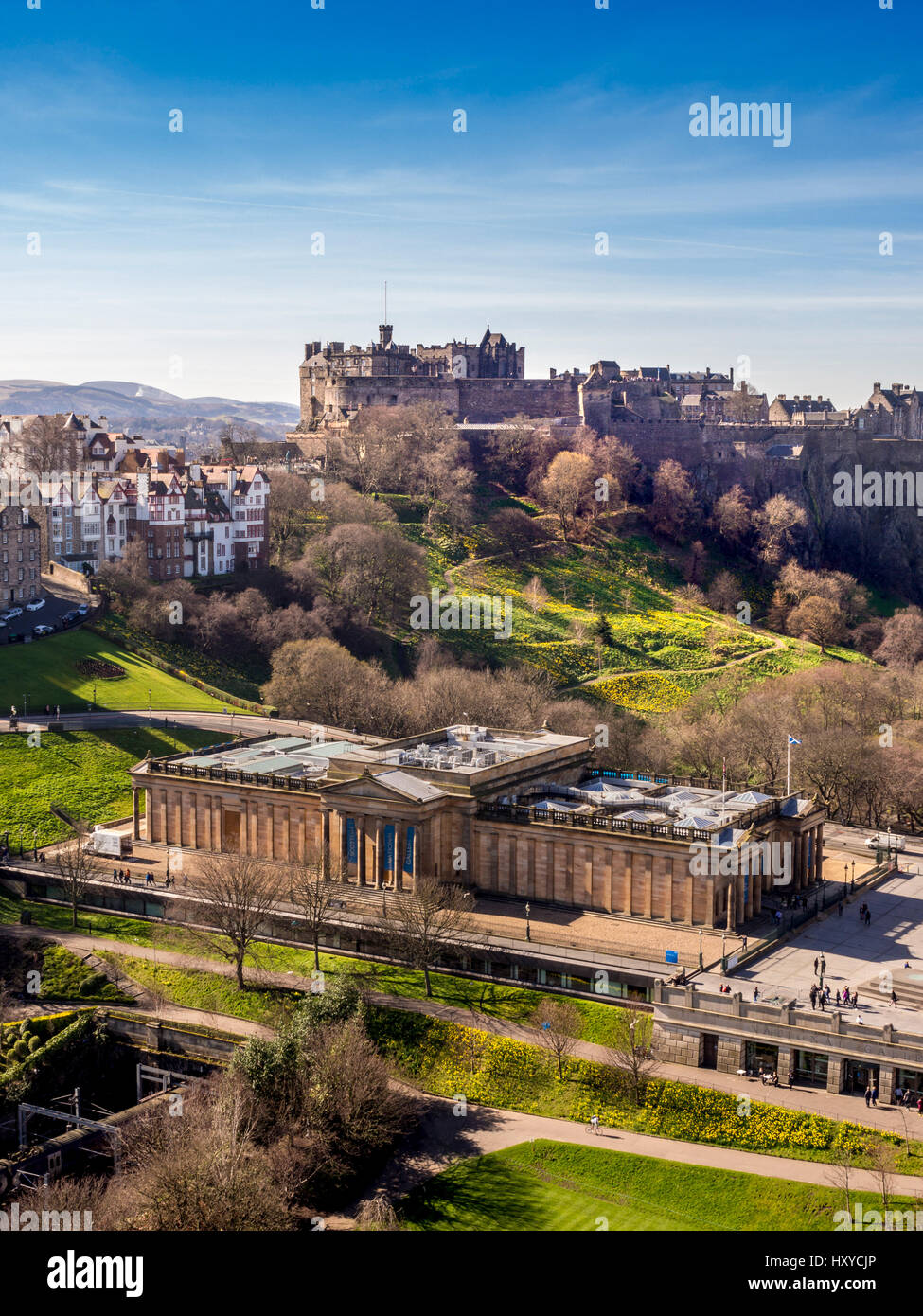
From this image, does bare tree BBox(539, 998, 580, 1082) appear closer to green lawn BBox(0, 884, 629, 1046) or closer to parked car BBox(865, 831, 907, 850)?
green lawn BBox(0, 884, 629, 1046)

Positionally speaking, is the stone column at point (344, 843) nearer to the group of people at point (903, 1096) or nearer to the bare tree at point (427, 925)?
the bare tree at point (427, 925)

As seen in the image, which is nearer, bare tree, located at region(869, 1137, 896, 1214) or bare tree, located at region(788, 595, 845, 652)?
bare tree, located at region(869, 1137, 896, 1214)

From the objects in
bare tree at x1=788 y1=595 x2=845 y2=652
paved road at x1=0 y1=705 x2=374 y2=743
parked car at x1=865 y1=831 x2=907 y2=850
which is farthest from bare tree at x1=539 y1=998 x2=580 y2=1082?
bare tree at x1=788 y1=595 x2=845 y2=652

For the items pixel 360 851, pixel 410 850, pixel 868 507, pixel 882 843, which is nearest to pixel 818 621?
pixel 868 507

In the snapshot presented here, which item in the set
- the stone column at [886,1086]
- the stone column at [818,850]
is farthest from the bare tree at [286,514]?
the stone column at [886,1086]

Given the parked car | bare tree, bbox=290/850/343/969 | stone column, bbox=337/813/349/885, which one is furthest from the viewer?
the parked car

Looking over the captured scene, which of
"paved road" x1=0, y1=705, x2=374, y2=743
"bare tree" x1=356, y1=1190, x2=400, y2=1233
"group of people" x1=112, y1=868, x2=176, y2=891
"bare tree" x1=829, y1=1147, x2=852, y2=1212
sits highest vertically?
"paved road" x1=0, y1=705, x2=374, y2=743

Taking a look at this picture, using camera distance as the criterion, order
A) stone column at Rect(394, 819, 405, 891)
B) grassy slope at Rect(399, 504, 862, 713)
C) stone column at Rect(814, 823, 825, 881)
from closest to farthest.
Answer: stone column at Rect(394, 819, 405, 891)
stone column at Rect(814, 823, 825, 881)
grassy slope at Rect(399, 504, 862, 713)

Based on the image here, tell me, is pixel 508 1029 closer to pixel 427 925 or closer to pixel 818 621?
pixel 427 925
